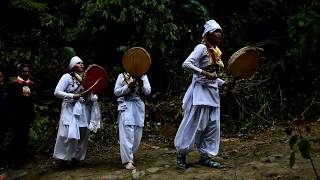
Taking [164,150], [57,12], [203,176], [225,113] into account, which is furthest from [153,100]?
[203,176]

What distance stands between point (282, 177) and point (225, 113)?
11.1 feet

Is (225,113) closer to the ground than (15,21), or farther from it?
closer to the ground

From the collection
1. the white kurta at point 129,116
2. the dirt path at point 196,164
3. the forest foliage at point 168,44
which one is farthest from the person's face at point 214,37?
the forest foliage at point 168,44

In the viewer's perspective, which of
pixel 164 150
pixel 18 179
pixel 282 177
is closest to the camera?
pixel 282 177

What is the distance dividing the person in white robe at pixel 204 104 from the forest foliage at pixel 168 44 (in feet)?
7.10

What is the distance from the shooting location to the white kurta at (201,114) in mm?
6465

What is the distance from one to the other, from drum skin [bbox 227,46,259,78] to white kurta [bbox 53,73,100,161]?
7.28 ft

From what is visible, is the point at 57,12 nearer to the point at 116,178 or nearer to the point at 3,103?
the point at 3,103

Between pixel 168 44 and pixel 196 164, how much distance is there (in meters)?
4.39

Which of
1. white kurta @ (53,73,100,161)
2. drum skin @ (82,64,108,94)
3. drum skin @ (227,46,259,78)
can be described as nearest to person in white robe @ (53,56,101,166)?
white kurta @ (53,73,100,161)

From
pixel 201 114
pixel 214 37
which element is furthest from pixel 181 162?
pixel 214 37

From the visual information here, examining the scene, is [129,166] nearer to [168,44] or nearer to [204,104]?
[204,104]

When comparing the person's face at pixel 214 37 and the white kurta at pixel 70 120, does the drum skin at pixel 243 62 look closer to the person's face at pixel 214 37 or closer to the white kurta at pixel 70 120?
the person's face at pixel 214 37

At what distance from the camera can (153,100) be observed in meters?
10.5
